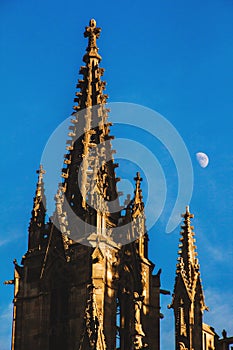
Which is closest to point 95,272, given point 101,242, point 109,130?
point 101,242

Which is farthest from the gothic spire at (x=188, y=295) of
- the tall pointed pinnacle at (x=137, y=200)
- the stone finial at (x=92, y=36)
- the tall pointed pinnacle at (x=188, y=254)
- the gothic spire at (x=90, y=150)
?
the stone finial at (x=92, y=36)

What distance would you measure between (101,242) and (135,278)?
99.9 inches

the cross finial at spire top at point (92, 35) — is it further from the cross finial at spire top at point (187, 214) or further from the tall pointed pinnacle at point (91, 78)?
the cross finial at spire top at point (187, 214)

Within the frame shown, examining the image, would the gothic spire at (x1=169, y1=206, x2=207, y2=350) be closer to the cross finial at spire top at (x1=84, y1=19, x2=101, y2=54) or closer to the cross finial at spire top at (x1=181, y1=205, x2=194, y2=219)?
the cross finial at spire top at (x1=181, y1=205, x2=194, y2=219)

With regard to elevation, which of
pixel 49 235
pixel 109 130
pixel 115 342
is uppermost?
pixel 109 130

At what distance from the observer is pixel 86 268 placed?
8106 cm

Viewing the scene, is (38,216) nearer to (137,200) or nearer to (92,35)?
(137,200)

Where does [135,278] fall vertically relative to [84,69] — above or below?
below

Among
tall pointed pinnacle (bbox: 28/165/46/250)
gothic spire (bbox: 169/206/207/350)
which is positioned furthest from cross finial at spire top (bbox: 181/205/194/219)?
tall pointed pinnacle (bbox: 28/165/46/250)

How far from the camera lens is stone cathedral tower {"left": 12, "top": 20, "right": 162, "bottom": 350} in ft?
264

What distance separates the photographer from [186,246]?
269 feet

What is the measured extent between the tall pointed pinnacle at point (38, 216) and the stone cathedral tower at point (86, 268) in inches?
1.7

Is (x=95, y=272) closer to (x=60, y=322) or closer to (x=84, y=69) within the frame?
(x=60, y=322)

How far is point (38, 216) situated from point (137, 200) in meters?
4.22
